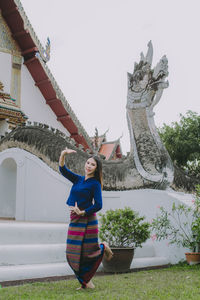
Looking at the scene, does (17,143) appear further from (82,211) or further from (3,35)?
(3,35)

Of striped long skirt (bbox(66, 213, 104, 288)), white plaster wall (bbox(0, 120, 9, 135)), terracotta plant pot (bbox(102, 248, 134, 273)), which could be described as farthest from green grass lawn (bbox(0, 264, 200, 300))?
white plaster wall (bbox(0, 120, 9, 135))

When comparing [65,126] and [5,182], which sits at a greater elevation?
[65,126]

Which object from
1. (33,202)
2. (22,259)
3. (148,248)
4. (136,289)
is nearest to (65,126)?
(33,202)

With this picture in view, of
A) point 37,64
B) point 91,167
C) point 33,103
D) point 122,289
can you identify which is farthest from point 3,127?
point 122,289

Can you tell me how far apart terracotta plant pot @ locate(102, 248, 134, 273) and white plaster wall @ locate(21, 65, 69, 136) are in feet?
27.1

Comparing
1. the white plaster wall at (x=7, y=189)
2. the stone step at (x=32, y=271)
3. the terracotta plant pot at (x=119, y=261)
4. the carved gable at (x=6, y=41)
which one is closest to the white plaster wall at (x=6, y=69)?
the carved gable at (x=6, y=41)

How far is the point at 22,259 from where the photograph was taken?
4086mm

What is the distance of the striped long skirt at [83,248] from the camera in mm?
3215

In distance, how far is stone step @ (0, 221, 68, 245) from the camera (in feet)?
14.4

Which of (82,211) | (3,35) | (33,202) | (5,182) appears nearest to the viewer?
(82,211)

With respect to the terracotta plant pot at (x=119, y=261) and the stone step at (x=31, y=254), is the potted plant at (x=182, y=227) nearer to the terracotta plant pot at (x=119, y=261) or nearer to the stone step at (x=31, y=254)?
the terracotta plant pot at (x=119, y=261)

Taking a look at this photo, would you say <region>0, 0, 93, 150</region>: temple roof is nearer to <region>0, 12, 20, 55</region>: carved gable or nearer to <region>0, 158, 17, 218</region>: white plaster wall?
<region>0, 12, 20, 55</region>: carved gable

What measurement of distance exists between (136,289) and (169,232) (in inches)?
95.3

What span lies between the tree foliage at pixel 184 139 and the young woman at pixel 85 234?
9.37 meters
